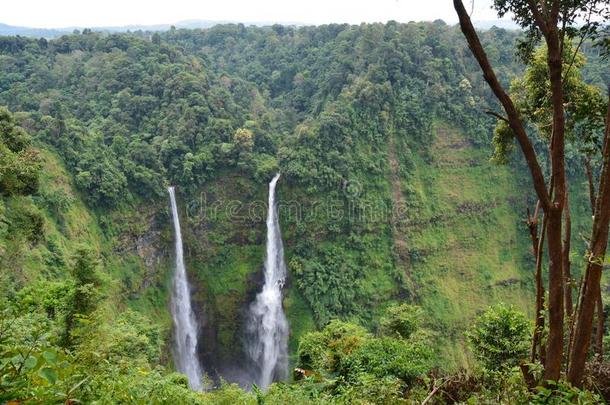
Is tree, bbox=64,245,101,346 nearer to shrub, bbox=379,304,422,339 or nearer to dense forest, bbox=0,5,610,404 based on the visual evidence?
dense forest, bbox=0,5,610,404

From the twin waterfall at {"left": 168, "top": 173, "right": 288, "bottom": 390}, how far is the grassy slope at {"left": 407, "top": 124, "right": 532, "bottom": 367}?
29.5 feet

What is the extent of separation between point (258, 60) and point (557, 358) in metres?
45.8

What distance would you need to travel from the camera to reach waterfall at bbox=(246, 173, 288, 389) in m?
27.7

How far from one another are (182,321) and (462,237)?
19124mm

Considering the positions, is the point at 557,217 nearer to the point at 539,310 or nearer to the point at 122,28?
the point at 539,310

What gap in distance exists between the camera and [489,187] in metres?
35.0

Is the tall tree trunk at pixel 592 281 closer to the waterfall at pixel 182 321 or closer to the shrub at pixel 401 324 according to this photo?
the shrub at pixel 401 324

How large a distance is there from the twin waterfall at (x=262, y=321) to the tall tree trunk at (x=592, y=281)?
24538mm

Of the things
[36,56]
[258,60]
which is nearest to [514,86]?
[36,56]

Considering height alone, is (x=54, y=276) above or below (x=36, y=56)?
below

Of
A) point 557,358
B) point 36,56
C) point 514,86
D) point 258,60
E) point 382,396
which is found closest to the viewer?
point 557,358

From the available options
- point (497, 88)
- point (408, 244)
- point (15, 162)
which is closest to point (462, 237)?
point (408, 244)

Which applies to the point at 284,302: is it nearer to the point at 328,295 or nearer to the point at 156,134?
the point at 328,295

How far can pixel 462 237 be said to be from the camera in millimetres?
33375
